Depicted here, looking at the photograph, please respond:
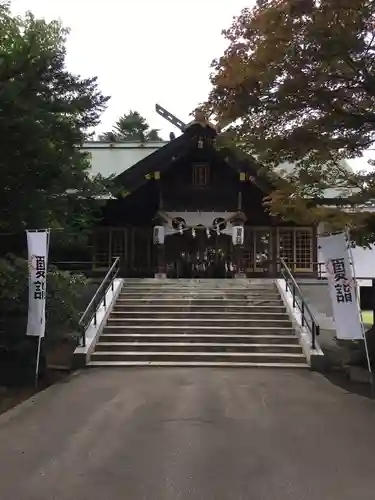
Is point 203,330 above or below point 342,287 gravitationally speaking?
below

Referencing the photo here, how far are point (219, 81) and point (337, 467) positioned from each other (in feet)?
20.1

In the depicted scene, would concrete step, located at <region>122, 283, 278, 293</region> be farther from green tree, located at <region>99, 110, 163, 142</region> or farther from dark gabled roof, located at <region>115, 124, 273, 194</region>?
green tree, located at <region>99, 110, 163, 142</region>

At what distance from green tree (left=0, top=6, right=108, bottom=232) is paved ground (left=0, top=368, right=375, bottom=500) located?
341 cm

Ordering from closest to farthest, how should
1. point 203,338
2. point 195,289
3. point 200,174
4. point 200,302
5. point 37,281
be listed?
point 37,281
point 203,338
point 200,302
point 195,289
point 200,174

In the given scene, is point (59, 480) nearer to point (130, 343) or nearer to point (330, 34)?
point (330, 34)

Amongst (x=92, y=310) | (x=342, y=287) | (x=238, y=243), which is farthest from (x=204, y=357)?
(x=238, y=243)

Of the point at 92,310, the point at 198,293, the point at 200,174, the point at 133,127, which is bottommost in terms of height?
the point at 92,310

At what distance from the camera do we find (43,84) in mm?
9586

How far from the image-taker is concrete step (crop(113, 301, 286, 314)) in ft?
47.8

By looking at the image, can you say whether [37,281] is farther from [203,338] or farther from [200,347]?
[203,338]

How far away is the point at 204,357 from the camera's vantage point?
11.8m

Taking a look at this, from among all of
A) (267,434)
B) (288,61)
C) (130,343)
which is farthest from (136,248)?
(267,434)

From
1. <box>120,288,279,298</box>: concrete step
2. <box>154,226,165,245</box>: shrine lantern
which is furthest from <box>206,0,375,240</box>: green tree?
<box>154,226,165,245</box>: shrine lantern

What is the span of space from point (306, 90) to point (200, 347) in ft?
20.7
